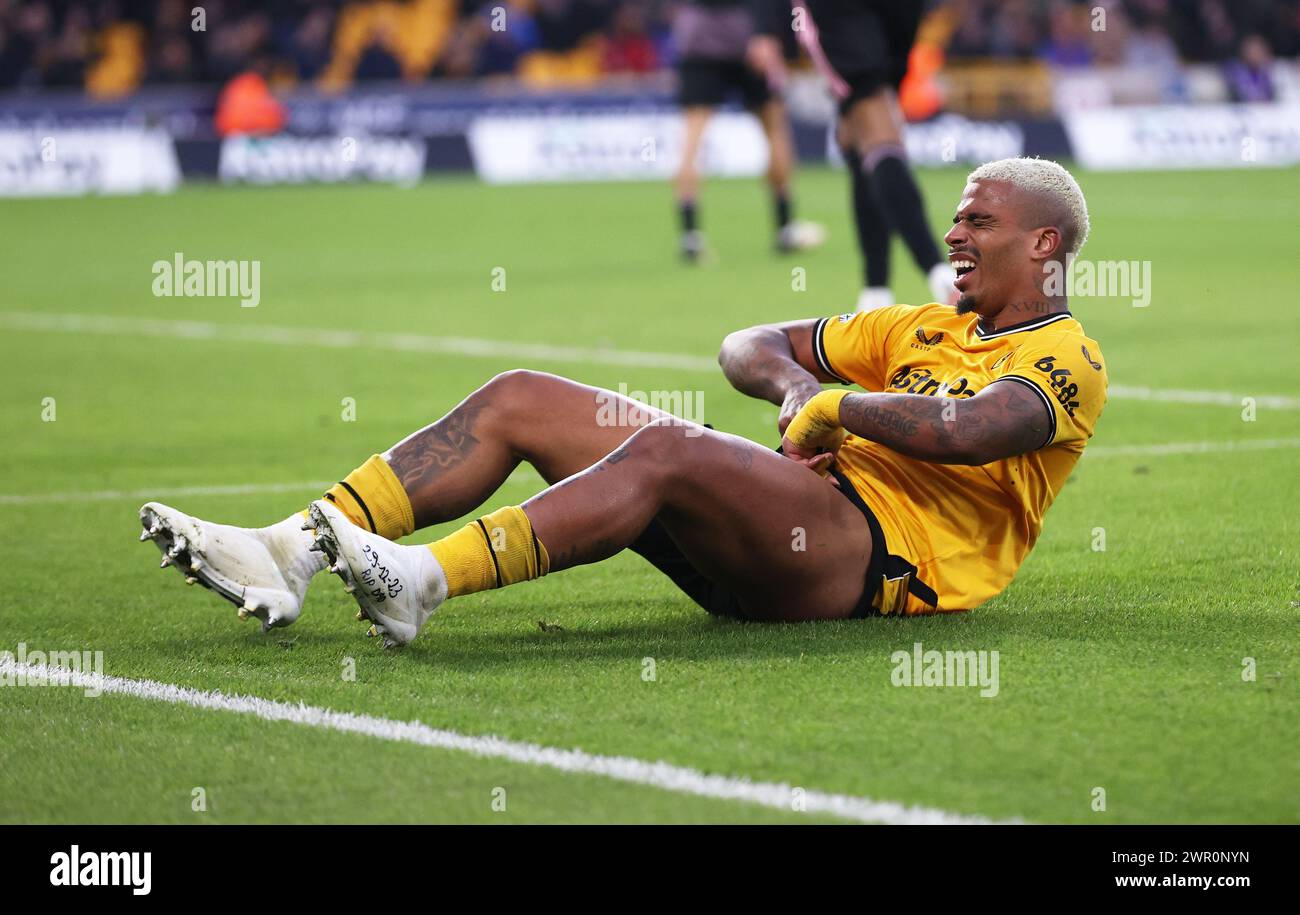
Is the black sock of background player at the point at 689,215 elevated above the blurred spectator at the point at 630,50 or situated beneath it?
A: situated beneath

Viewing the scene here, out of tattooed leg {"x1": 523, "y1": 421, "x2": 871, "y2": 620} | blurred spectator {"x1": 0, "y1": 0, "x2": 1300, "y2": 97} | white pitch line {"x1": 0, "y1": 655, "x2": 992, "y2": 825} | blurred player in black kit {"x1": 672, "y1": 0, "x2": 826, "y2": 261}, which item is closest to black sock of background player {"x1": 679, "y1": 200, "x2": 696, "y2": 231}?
blurred player in black kit {"x1": 672, "y1": 0, "x2": 826, "y2": 261}

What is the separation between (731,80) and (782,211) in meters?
1.19

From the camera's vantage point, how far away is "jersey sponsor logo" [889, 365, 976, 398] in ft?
15.8

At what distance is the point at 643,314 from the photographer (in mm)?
12695

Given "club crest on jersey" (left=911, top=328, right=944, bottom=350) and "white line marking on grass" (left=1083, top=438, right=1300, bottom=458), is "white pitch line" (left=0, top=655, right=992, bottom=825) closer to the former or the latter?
"club crest on jersey" (left=911, top=328, right=944, bottom=350)

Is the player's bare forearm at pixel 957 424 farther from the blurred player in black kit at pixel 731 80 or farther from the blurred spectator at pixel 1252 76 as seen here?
the blurred spectator at pixel 1252 76

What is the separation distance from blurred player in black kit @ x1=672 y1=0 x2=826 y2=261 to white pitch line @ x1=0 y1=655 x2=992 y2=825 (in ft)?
39.0

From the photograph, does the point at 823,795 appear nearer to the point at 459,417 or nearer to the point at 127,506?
the point at 459,417

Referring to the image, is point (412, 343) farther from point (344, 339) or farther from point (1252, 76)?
point (1252, 76)

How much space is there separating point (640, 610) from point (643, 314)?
740cm

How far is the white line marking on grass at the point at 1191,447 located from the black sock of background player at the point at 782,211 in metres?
8.85

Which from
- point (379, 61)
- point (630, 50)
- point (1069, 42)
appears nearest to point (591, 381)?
point (379, 61)

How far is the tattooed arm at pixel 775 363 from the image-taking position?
200 inches

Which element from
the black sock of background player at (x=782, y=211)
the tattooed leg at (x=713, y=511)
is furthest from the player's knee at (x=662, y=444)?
the black sock of background player at (x=782, y=211)
